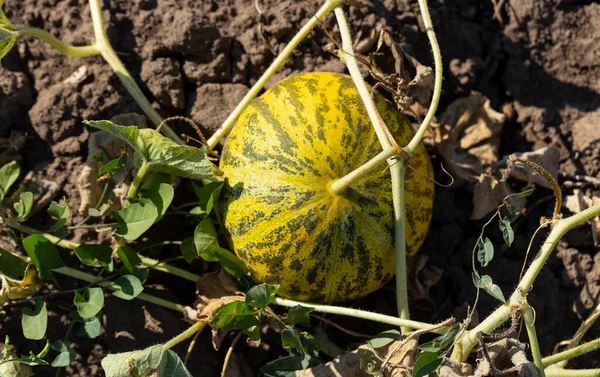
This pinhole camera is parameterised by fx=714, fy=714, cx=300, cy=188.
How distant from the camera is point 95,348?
116 inches

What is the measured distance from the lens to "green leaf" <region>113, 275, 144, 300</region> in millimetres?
2670


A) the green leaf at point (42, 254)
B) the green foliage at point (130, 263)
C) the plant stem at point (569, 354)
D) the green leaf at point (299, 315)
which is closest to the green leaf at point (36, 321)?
the green leaf at point (42, 254)

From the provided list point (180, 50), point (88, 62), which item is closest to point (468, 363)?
point (180, 50)

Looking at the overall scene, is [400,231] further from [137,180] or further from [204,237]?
[137,180]

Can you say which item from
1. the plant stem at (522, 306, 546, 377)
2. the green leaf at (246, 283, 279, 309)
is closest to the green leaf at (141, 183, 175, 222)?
the green leaf at (246, 283, 279, 309)

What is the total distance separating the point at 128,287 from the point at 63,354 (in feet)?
1.21

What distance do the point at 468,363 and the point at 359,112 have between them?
970mm

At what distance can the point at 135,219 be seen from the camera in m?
2.69

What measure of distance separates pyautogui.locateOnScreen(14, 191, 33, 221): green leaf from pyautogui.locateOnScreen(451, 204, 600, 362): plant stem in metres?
1.65

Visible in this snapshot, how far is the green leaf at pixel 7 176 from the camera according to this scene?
285 cm

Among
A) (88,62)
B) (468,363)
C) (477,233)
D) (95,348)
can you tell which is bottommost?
(95,348)

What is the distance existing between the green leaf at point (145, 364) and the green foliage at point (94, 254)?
437 mm

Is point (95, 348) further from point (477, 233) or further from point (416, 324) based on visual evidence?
point (477, 233)

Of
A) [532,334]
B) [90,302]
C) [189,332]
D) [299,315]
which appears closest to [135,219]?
[90,302]
